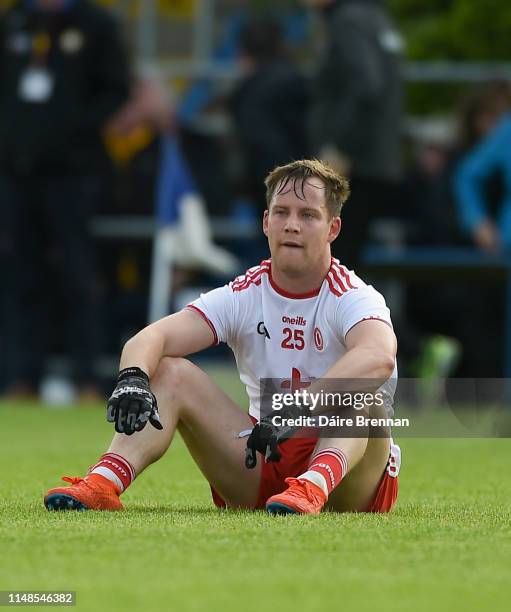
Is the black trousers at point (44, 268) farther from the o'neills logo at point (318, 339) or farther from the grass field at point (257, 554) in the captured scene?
the o'neills logo at point (318, 339)

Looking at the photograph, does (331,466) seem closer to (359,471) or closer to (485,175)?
(359,471)

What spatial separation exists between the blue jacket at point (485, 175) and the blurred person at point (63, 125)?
2.68 m

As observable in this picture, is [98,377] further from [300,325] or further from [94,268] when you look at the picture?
[300,325]

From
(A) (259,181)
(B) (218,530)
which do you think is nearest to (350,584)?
(B) (218,530)

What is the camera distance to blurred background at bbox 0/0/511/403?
10.6 metres

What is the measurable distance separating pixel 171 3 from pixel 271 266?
1167cm

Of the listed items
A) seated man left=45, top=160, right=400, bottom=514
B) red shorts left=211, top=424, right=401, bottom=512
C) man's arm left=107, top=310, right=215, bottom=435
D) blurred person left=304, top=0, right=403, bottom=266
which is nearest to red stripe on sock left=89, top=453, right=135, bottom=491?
seated man left=45, top=160, right=400, bottom=514

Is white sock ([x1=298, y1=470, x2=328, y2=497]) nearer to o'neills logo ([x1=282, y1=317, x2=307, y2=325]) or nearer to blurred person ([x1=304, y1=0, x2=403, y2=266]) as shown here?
o'neills logo ([x1=282, y1=317, x2=307, y2=325])

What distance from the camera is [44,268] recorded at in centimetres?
1241

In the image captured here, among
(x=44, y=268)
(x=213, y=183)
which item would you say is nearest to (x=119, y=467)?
(x=44, y=268)

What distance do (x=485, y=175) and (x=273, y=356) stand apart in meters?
6.12

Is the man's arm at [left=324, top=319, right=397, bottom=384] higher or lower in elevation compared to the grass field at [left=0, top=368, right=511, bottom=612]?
higher

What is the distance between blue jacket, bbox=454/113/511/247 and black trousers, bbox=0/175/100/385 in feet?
9.44

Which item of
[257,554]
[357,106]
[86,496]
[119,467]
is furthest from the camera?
[357,106]
